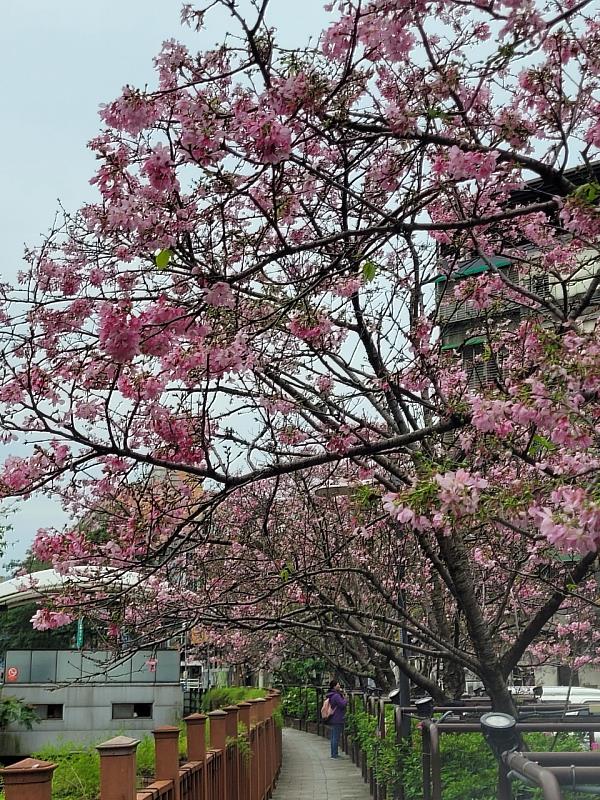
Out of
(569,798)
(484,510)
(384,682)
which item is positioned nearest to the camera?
(569,798)

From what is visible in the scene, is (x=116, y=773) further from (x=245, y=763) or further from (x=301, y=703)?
(x=301, y=703)

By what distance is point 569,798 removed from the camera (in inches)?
129

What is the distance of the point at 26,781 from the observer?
10.5 ft

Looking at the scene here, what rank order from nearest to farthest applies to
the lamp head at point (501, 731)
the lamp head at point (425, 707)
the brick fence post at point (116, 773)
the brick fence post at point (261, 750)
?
the brick fence post at point (116, 773), the lamp head at point (501, 731), the lamp head at point (425, 707), the brick fence post at point (261, 750)

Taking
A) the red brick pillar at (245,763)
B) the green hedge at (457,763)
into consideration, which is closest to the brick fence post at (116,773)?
the green hedge at (457,763)

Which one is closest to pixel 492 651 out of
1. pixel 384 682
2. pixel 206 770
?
pixel 206 770

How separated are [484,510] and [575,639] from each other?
1302 centimetres

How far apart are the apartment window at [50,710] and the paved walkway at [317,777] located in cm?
407

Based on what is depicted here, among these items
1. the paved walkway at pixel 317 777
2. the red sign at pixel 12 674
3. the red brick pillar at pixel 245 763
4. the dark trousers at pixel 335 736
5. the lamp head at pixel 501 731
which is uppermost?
the red sign at pixel 12 674

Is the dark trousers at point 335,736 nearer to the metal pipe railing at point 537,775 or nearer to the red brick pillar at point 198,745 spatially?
the red brick pillar at point 198,745

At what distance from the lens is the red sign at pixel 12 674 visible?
1658cm

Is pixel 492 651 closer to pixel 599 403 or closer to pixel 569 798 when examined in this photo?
pixel 599 403

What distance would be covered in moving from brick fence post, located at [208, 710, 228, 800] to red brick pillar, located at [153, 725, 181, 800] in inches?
90.9

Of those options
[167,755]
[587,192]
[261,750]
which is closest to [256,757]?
[261,750]
